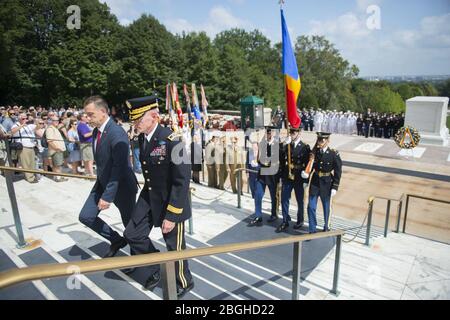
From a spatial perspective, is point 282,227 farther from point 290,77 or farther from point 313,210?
point 290,77

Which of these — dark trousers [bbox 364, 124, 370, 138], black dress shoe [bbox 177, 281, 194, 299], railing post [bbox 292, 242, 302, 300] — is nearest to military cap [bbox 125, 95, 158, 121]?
black dress shoe [bbox 177, 281, 194, 299]

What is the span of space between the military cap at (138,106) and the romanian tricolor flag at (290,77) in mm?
2967

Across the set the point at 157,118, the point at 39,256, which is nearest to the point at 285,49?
the point at 157,118

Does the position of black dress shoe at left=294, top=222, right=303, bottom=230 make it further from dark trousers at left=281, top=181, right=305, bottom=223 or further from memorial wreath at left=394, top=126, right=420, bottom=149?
memorial wreath at left=394, top=126, right=420, bottom=149

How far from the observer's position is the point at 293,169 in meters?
6.16

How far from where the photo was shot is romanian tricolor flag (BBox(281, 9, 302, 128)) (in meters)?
5.89

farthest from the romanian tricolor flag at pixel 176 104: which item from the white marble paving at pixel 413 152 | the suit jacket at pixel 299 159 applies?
the white marble paving at pixel 413 152

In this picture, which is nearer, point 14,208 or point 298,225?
point 14,208

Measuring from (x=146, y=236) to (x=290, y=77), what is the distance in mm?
3647

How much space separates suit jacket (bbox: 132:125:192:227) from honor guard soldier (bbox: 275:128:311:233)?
115 inches

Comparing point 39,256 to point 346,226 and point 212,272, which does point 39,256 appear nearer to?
point 212,272

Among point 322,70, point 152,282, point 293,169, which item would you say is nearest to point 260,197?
point 293,169

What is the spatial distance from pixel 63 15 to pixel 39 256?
42019 mm

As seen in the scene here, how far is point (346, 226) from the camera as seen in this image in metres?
6.70
